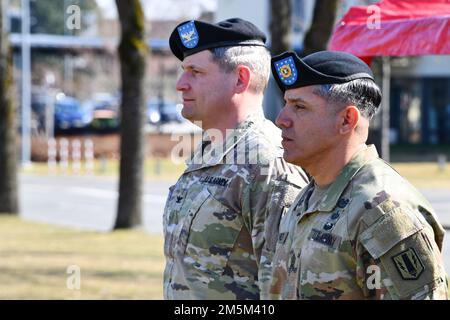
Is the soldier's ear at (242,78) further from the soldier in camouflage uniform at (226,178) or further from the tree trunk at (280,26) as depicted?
the tree trunk at (280,26)

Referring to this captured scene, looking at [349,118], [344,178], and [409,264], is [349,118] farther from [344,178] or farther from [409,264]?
[409,264]

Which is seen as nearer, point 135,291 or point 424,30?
point 424,30

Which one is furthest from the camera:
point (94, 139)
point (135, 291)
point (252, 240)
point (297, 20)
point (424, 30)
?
point (297, 20)

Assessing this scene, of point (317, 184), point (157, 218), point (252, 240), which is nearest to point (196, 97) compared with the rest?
point (252, 240)

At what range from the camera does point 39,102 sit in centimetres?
4944

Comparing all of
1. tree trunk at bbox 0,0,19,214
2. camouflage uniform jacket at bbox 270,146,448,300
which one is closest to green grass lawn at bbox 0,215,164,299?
tree trunk at bbox 0,0,19,214

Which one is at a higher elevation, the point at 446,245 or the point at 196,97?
the point at 196,97

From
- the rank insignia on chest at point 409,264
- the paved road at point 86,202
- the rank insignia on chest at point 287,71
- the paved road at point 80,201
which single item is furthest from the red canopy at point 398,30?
the paved road at point 80,201

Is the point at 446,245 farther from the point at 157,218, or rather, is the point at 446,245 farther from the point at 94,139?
the point at 94,139

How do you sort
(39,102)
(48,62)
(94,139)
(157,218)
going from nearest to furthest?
(157,218) < (94,139) < (39,102) < (48,62)

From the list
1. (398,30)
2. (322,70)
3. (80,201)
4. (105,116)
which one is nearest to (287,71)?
(322,70)

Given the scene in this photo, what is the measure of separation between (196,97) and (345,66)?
1.03m

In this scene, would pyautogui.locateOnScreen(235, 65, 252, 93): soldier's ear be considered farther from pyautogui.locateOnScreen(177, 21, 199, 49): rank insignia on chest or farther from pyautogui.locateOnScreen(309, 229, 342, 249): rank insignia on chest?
pyautogui.locateOnScreen(309, 229, 342, 249): rank insignia on chest

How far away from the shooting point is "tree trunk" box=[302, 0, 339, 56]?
1022 cm
